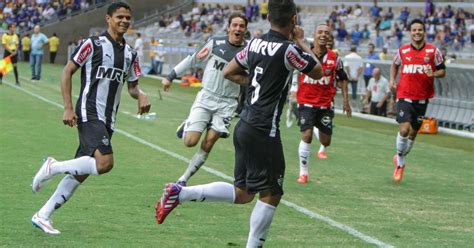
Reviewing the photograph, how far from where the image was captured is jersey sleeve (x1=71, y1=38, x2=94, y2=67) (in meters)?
8.77

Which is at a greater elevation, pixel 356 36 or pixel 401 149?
pixel 401 149

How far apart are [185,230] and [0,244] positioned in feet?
5.70

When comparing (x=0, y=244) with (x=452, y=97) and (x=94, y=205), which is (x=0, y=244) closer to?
(x=94, y=205)

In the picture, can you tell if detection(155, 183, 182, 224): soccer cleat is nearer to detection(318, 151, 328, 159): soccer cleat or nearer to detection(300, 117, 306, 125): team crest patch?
detection(300, 117, 306, 125): team crest patch

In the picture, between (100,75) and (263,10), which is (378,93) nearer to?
(100,75)

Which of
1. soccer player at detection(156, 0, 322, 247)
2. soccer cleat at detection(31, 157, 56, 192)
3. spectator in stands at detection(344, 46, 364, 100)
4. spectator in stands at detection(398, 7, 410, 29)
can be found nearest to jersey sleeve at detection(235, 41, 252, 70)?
soccer player at detection(156, 0, 322, 247)

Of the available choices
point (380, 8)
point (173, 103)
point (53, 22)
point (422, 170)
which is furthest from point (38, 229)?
point (53, 22)

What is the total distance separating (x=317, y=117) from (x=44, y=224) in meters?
5.69

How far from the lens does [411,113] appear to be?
13906 mm

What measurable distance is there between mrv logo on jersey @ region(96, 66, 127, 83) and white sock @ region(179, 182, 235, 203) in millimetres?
1544

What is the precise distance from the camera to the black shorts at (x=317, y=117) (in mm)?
13409

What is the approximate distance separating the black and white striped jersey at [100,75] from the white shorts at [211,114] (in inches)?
99.4

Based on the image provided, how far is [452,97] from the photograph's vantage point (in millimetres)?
24109

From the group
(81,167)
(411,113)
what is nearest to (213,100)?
(81,167)
